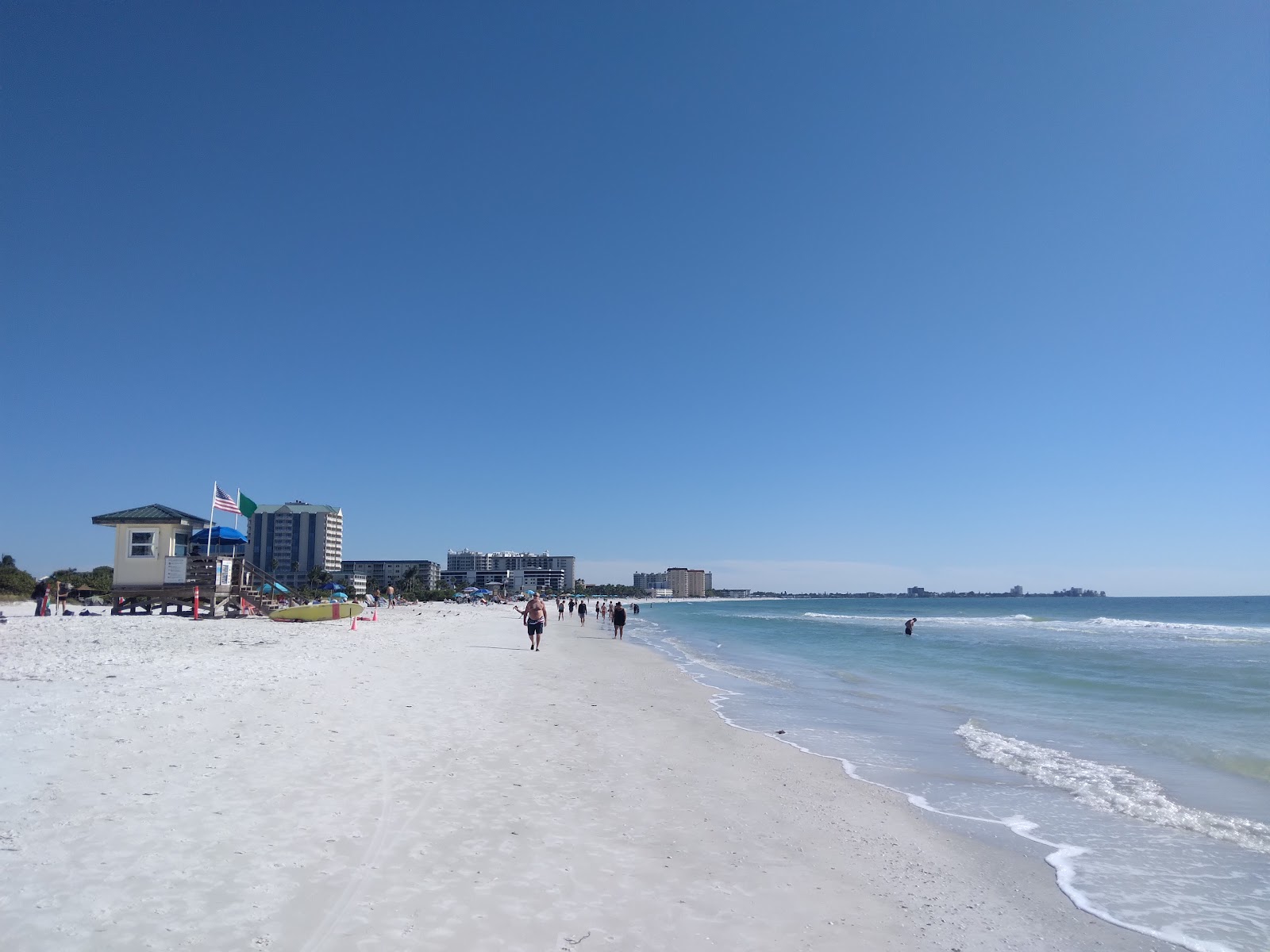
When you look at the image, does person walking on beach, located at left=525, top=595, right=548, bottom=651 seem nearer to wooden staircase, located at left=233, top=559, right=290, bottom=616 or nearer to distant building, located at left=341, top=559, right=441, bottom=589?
wooden staircase, located at left=233, top=559, right=290, bottom=616

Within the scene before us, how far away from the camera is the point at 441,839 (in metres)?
5.38

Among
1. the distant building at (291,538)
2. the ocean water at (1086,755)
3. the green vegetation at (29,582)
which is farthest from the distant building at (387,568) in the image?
the ocean water at (1086,755)

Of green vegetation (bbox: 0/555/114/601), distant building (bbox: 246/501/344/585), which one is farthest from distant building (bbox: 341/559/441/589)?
green vegetation (bbox: 0/555/114/601)

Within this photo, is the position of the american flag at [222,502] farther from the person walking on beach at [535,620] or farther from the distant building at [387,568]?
the distant building at [387,568]

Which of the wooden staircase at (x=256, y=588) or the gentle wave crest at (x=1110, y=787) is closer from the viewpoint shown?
the gentle wave crest at (x=1110, y=787)

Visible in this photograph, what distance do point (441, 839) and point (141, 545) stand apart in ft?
79.7

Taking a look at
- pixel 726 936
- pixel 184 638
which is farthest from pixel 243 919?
pixel 184 638

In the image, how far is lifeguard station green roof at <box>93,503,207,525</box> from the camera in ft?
78.3

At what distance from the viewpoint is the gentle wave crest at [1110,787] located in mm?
7230

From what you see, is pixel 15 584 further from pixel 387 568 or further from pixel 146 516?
pixel 387 568

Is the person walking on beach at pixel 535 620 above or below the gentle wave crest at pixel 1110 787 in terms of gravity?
above

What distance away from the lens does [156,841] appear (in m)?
4.80

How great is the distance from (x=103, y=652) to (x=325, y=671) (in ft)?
12.4

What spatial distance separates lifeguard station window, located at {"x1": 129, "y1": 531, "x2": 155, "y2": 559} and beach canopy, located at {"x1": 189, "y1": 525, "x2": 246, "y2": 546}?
1203 mm
